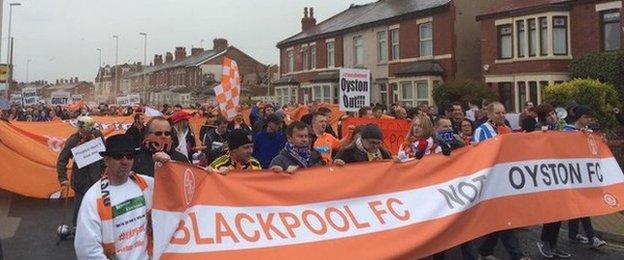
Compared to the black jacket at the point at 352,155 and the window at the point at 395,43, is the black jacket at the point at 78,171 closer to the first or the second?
the black jacket at the point at 352,155

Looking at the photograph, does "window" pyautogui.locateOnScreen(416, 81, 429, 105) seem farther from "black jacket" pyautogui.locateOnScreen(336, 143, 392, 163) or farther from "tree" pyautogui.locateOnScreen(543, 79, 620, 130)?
"black jacket" pyautogui.locateOnScreen(336, 143, 392, 163)

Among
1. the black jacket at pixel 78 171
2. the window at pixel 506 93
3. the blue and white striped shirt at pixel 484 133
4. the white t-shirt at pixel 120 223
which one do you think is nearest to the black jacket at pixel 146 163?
the white t-shirt at pixel 120 223

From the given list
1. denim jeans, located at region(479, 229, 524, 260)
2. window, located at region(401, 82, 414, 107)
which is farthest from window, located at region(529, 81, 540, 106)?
denim jeans, located at region(479, 229, 524, 260)

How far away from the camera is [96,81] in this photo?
131 meters

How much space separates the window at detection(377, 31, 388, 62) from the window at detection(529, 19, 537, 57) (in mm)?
9674

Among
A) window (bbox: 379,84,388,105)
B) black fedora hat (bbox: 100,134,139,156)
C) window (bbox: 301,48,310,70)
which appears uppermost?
window (bbox: 301,48,310,70)

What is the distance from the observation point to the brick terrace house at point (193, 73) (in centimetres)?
6947

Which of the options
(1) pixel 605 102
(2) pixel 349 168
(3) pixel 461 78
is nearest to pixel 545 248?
(2) pixel 349 168

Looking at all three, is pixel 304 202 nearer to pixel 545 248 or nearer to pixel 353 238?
pixel 353 238

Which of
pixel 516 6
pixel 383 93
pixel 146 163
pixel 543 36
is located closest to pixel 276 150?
pixel 146 163

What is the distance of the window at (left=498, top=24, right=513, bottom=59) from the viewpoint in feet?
93.2

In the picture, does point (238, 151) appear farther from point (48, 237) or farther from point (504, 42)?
point (504, 42)

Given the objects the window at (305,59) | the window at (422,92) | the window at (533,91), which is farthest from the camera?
the window at (305,59)

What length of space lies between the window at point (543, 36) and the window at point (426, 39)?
6417 mm
